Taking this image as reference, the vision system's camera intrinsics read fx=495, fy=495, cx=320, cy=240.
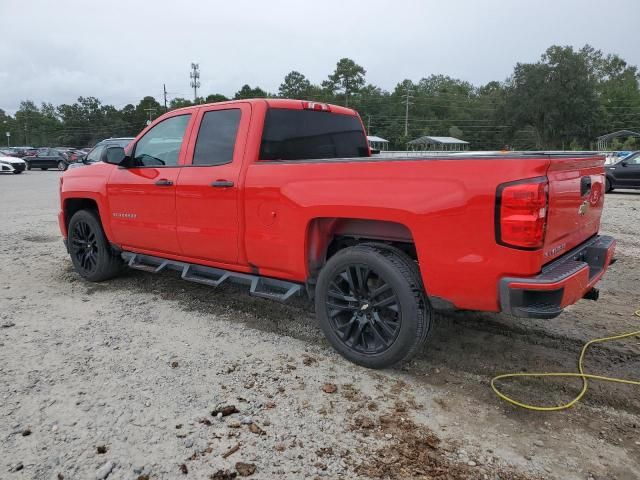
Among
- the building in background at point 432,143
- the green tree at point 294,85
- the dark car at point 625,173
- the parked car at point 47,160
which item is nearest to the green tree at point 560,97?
the building in background at point 432,143

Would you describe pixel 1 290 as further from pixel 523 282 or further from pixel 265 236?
pixel 523 282

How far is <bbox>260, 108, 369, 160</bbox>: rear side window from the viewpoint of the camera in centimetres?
421

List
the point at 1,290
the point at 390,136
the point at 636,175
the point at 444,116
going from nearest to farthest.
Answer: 1. the point at 1,290
2. the point at 636,175
3. the point at 390,136
4. the point at 444,116

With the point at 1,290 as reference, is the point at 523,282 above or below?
above

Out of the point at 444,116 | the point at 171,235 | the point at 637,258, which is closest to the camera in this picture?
the point at 171,235

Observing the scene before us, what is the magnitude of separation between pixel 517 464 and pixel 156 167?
12.9 feet

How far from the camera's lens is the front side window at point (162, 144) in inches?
186

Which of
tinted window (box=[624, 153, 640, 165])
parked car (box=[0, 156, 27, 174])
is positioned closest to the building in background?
parked car (box=[0, 156, 27, 174])

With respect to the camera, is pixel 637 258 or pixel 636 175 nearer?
pixel 637 258

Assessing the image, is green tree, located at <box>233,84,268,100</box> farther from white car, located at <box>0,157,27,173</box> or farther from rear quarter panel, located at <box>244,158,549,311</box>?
rear quarter panel, located at <box>244,158,549,311</box>

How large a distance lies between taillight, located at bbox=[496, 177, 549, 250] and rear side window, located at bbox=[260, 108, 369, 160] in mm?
2085

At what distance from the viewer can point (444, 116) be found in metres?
101

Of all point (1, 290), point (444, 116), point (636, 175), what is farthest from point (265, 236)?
point (444, 116)

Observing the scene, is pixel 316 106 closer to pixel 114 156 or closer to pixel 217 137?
pixel 217 137
